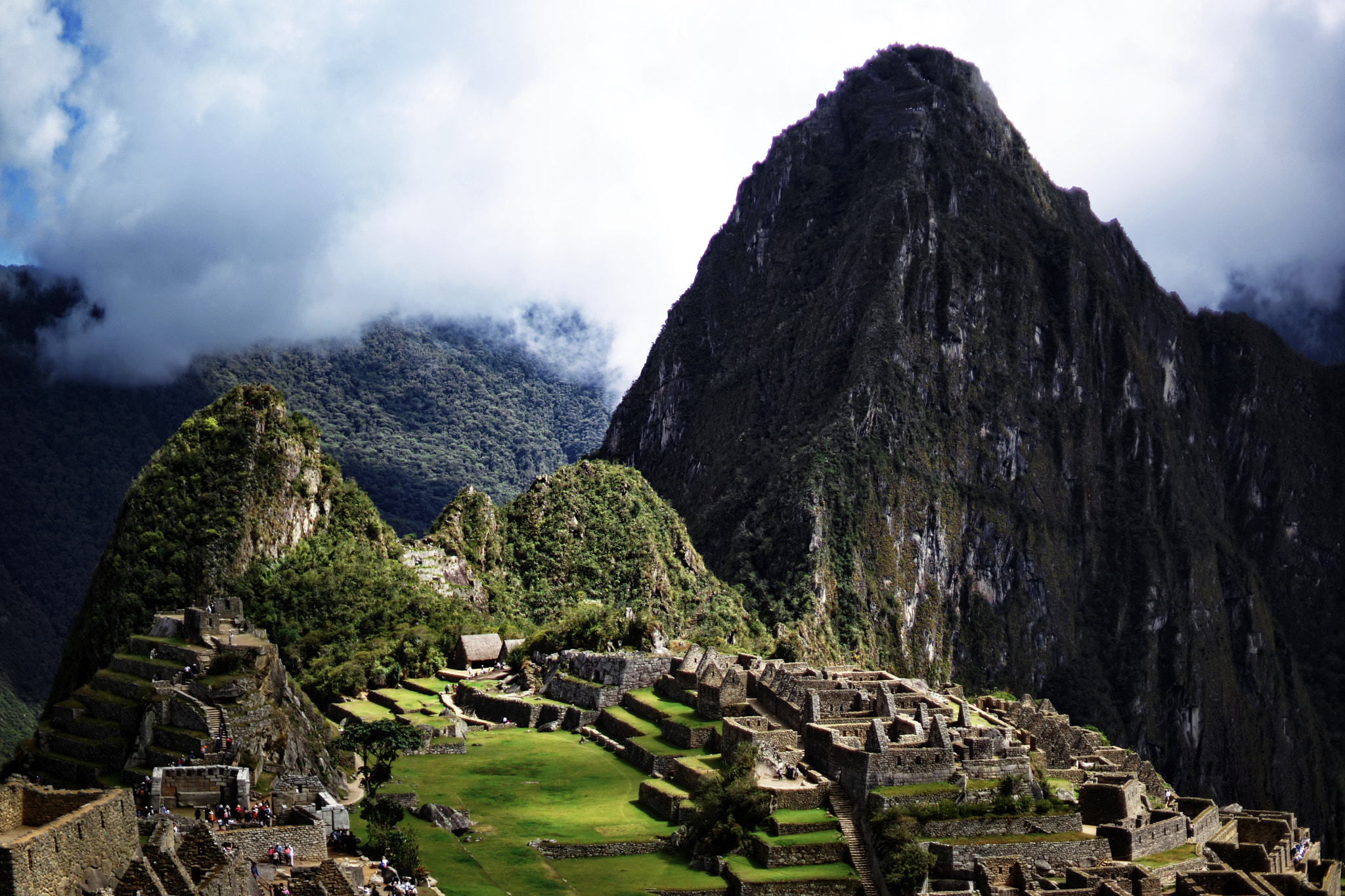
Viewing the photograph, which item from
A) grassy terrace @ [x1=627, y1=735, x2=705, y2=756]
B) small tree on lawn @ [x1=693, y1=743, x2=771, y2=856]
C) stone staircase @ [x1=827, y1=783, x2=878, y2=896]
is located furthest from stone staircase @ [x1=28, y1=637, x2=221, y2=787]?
stone staircase @ [x1=827, y1=783, x2=878, y2=896]

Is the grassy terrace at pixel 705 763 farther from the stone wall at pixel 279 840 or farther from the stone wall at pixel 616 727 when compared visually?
the stone wall at pixel 279 840

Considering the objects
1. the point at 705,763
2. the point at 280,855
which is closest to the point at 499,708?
the point at 705,763

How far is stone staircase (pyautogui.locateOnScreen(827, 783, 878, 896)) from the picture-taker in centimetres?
3791

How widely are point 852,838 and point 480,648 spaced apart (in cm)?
3422

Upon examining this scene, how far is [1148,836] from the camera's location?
39781 mm

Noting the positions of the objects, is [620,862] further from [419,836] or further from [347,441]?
[347,441]

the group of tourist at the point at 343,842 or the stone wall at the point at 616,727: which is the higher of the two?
the stone wall at the point at 616,727

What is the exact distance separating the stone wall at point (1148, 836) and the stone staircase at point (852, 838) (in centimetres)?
626

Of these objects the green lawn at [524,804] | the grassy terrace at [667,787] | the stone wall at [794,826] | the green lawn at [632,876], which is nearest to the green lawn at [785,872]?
the green lawn at [632,876]

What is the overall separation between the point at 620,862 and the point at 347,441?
104000mm

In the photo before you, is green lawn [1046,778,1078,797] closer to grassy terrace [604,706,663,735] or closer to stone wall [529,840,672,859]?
stone wall [529,840,672,859]

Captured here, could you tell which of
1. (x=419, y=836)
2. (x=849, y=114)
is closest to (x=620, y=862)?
(x=419, y=836)

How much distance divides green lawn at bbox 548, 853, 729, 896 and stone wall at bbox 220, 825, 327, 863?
910 centimetres

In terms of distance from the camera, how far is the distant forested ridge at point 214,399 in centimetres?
9219
